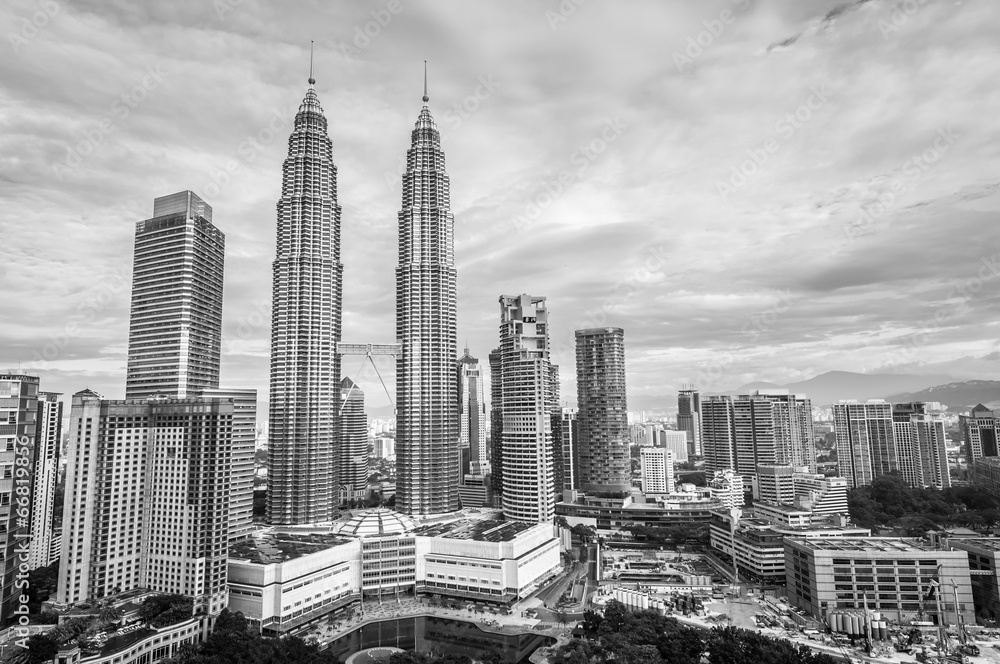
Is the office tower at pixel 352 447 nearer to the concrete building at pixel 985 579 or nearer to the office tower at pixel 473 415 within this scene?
the office tower at pixel 473 415

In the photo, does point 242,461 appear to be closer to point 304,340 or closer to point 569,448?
point 304,340

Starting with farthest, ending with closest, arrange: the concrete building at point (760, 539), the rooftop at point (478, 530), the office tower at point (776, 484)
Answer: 1. the office tower at point (776, 484)
2. the concrete building at point (760, 539)
3. the rooftop at point (478, 530)

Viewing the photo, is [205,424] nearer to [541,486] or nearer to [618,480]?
[541,486]

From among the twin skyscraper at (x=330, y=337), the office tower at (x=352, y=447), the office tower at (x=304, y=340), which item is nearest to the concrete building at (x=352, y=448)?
the office tower at (x=352, y=447)

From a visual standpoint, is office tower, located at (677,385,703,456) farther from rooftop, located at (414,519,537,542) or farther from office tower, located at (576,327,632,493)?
rooftop, located at (414,519,537,542)

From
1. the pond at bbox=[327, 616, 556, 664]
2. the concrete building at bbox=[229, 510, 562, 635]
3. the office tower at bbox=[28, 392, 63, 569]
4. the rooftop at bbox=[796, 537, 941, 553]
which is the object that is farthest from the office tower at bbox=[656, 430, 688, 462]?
the office tower at bbox=[28, 392, 63, 569]

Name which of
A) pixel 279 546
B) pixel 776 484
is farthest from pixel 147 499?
pixel 776 484

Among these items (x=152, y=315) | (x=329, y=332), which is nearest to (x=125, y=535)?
(x=152, y=315)
